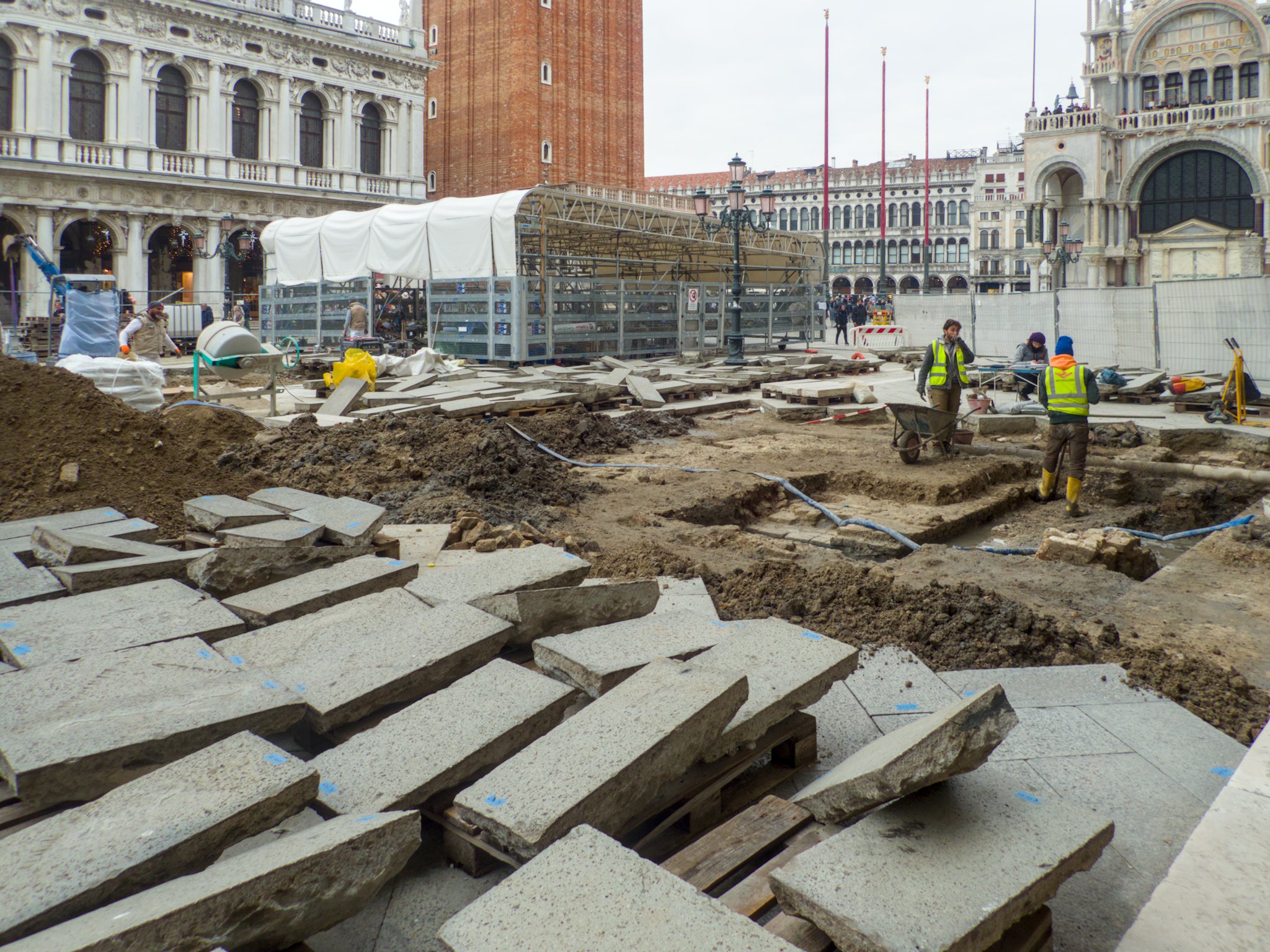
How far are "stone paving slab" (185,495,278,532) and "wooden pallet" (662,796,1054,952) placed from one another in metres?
3.85

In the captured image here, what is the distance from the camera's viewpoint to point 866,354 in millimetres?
25391

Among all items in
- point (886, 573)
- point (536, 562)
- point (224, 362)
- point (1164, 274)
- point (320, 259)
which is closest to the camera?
point (536, 562)

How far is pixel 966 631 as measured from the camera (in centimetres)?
506

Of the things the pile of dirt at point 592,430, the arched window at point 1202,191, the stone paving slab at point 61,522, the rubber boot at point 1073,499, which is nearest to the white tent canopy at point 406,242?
the pile of dirt at point 592,430

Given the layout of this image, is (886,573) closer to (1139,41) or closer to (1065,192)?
(1065,192)

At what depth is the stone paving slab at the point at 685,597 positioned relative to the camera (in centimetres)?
484

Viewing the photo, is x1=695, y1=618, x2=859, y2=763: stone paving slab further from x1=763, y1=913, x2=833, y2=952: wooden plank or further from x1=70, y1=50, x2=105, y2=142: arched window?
x1=70, y1=50, x2=105, y2=142: arched window

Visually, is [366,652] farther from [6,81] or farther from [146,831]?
[6,81]

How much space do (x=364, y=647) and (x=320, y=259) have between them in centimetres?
2343

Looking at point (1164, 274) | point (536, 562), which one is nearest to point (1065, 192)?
point (1164, 274)

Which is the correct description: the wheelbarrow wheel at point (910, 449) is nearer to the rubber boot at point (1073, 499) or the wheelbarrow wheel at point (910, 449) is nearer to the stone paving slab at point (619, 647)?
the rubber boot at point (1073, 499)

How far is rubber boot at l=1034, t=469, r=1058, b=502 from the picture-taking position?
985 centimetres

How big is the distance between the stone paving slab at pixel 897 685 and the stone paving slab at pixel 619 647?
65 centimetres

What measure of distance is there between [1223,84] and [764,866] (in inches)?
2094
